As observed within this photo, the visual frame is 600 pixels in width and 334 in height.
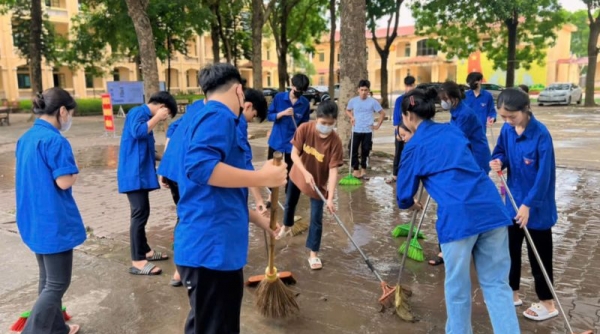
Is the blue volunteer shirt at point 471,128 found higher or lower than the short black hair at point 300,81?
lower

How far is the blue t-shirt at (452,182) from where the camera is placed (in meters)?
2.49

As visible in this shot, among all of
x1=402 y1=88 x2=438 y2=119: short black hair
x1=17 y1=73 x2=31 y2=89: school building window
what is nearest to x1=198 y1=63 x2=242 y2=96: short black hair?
x1=402 y1=88 x2=438 y2=119: short black hair

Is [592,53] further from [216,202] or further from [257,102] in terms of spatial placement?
[216,202]

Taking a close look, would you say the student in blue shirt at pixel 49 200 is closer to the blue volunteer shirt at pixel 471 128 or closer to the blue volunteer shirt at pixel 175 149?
the blue volunteer shirt at pixel 175 149

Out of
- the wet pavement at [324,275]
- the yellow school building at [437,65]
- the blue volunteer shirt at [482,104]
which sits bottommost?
the wet pavement at [324,275]

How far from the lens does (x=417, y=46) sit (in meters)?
51.5

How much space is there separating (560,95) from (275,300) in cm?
2745

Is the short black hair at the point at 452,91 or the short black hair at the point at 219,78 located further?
the short black hair at the point at 452,91

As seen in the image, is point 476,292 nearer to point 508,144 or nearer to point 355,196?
point 508,144

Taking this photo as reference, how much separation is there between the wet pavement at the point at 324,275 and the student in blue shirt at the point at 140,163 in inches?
10.7

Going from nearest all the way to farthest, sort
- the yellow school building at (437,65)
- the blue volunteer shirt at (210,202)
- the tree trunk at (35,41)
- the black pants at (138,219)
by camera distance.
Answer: the blue volunteer shirt at (210,202), the black pants at (138,219), the tree trunk at (35,41), the yellow school building at (437,65)

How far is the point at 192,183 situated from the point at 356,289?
2144 millimetres

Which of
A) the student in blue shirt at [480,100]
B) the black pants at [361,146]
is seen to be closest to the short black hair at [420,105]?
the student in blue shirt at [480,100]

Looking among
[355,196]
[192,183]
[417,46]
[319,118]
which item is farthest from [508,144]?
[417,46]
